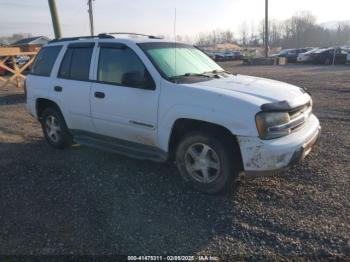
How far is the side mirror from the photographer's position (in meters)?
4.09

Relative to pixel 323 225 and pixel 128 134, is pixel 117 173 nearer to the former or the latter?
pixel 128 134

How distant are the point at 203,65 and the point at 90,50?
67.3 inches

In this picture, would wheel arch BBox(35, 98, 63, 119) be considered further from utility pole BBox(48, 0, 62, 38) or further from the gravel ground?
utility pole BBox(48, 0, 62, 38)

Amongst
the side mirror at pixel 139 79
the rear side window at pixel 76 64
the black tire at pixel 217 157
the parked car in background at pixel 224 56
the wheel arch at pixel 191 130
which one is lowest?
the black tire at pixel 217 157

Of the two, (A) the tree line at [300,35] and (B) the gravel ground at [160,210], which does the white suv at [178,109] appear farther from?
(A) the tree line at [300,35]

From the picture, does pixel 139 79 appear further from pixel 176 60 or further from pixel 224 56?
pixel 224 56

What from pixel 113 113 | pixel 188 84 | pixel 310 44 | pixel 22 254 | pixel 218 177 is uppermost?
pixel 310 44

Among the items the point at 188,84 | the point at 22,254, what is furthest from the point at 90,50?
the point at 22,254

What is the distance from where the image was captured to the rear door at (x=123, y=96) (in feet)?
13.6

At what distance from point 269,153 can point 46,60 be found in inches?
167

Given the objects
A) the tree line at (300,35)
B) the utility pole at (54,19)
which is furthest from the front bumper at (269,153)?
the tree line at (300,35)

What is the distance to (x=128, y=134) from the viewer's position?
4.52 m

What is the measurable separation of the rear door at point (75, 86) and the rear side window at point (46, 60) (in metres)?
0.29

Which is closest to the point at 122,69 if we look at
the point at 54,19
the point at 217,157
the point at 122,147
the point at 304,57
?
the point at 122,147
